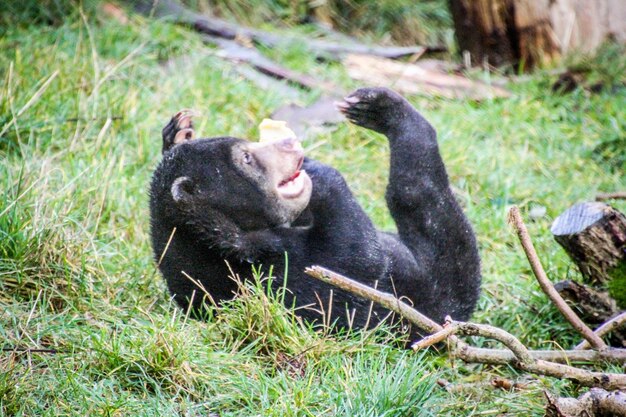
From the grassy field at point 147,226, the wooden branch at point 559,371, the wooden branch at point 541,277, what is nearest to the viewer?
the wooden branch at point 541,277

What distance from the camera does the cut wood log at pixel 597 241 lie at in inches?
183

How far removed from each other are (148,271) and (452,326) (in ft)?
7.30

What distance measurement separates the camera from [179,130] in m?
5.27

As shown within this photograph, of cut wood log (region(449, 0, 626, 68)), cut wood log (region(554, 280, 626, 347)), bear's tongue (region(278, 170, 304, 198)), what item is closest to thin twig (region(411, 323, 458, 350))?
bear's tongue (region(278, 170, 304, 198))

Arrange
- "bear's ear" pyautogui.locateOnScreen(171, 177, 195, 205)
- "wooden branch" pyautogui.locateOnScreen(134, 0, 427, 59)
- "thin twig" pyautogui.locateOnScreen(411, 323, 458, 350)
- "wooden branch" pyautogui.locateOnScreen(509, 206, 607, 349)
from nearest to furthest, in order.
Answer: "thin twig" pyautogui.locateOnScreen(411, 323, 458, 350) → "wooden branch" pyautogui.locateOnScreen(509, 206, 607, 349) → "bear's ear" pyautogui.locateOnScreen(171, 177, 195, 205) → "wooden branch" pyautogui.locateOnScreen(134, 0, 427, 59)

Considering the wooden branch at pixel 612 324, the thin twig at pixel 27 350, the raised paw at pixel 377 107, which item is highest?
the raised paw at pixel 377 107

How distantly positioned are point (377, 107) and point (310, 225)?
2.87 ft

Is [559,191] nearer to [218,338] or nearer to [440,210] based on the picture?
[440,210]

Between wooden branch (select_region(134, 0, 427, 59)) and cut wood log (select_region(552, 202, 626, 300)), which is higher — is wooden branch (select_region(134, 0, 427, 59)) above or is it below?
below

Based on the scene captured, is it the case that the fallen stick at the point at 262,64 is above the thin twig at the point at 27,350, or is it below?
below

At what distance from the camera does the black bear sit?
14.4 ft

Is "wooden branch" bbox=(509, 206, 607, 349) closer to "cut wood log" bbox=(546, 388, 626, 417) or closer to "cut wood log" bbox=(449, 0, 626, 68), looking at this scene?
"cut wood log" bbox=(546, 388, 626, 417)

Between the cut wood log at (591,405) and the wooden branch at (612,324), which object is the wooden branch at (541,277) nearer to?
the wooden branch at (612,324)

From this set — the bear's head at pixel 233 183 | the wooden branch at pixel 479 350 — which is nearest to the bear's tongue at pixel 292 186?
the bear's head at pixel 233 183
